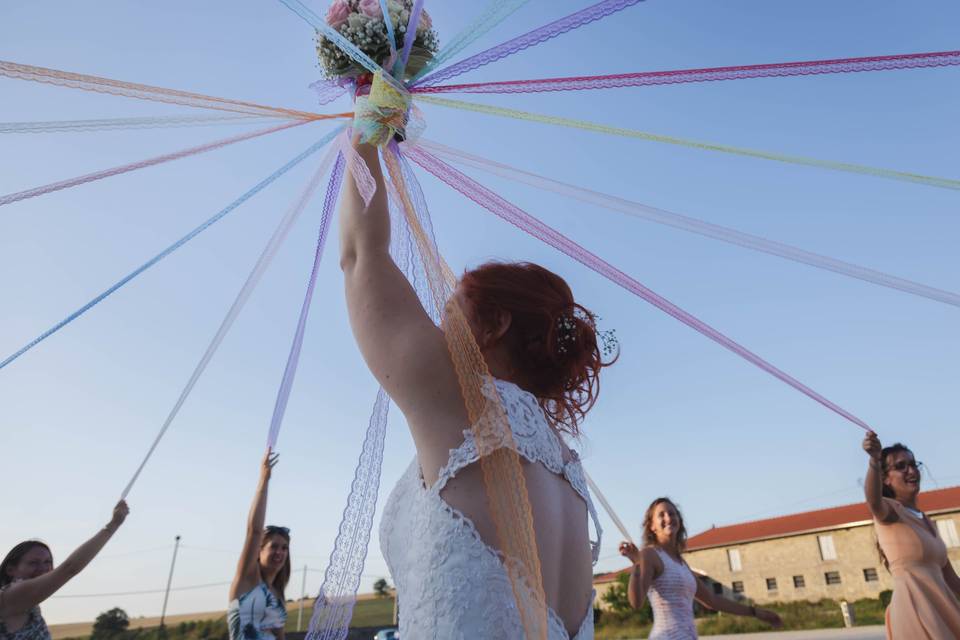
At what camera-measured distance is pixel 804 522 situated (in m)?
45.4

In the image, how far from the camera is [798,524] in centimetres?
4547

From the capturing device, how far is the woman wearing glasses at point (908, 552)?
4.44m

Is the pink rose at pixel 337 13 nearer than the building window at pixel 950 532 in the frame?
Yes

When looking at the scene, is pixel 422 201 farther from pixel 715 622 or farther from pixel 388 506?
pixel 715 622

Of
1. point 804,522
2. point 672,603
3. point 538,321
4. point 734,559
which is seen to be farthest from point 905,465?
point 804,522

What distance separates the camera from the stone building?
3812cm

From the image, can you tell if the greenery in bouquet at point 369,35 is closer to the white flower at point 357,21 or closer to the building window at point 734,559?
the white flower at point 357,21

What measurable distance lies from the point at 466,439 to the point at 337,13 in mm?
1810

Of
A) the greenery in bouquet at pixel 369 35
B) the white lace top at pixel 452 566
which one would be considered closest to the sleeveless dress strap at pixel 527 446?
the white lace top at pixel 452 566

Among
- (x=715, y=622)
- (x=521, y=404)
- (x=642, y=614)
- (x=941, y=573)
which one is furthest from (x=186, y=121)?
(x=642, y=614)

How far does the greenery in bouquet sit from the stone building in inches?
1571

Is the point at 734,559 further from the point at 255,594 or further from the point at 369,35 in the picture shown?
the point at 369,35

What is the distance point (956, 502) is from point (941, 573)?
4211 centimetres

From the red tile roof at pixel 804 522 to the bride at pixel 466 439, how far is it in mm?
44486
